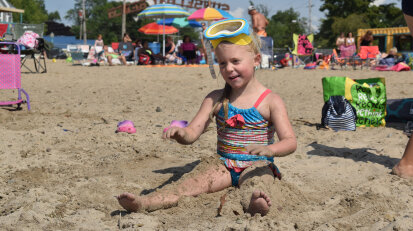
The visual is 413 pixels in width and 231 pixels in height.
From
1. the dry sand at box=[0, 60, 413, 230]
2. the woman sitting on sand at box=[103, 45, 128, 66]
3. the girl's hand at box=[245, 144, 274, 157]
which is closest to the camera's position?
the girl's hand at box=[245, 144, 274, 157]

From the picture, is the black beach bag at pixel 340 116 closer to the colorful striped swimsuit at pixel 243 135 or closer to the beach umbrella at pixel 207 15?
the colorful striped swimsuit at pixel 243 135

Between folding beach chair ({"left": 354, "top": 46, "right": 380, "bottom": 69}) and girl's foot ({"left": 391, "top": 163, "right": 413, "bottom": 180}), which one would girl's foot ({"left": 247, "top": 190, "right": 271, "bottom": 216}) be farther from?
folding beach chair ({"left": 354, "top": 46, "right": 380, "bottom": 69})

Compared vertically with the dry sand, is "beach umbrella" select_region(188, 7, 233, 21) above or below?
above

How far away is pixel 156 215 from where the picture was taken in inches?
89.4

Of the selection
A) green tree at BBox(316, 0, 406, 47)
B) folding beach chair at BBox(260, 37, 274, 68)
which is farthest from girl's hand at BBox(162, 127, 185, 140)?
green tree at BBox(316, 0, 406, 47)

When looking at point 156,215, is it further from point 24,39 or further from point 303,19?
point 303,19

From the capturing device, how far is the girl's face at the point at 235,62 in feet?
8.49

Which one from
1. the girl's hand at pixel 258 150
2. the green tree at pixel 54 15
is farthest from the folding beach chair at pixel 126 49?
the green tree at pixel 54 15

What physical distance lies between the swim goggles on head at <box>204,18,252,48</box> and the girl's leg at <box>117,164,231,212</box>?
765 mm

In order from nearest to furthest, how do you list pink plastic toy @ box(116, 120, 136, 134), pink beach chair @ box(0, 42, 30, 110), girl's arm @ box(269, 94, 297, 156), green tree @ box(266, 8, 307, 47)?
1. girl's arm @ box(269, 94, 297, 156)
2. pink plastic toy @ box(116, 120, 136, 134)
3. pink beach chair @ box(0, 42, 30, 110)
4. green tree @ box(266, 8, 307, 47)

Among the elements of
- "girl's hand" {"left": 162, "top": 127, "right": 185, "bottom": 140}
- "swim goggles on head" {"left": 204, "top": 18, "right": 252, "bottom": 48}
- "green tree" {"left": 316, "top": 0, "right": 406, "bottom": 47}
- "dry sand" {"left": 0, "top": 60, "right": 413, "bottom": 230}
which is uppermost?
"green tree" {"left": 316, "top": 0, "right": 406, "bottom": 47}

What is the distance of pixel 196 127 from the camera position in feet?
8.89

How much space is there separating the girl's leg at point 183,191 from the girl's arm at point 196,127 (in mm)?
227

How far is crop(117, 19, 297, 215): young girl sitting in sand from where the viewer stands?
8.25 ft
